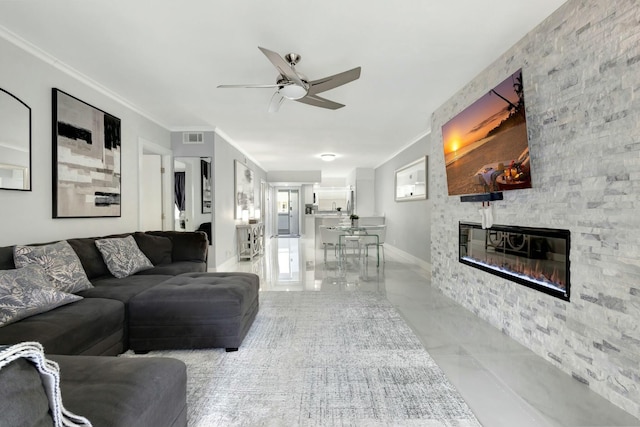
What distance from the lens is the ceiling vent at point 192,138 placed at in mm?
5184

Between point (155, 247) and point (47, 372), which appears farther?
point (155, 247)

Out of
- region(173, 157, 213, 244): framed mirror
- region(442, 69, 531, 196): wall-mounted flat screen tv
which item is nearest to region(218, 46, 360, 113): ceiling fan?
region(442, 69, 531, 196): wall-mounted flat screen tv

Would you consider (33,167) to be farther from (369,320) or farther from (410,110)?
(410,110)

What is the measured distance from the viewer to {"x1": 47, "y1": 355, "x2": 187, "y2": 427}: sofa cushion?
104 cm

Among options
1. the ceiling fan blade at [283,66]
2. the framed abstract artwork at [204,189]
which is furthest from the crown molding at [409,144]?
the framed abstract artwork at [204,189]

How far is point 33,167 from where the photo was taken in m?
Answer: 2.65

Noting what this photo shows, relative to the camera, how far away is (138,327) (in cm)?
232

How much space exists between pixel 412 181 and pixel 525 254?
3.93m

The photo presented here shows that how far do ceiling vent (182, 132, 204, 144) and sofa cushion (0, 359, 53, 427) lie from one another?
4.87m

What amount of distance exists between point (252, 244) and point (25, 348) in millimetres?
5907

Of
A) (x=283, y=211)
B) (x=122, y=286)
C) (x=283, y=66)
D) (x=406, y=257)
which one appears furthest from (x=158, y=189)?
(x=283, y=211)

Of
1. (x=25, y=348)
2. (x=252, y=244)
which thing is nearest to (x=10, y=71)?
(x=25, y=348)

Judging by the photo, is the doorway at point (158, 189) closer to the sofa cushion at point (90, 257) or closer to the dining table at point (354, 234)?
the sofa cushion at point (90, 257)

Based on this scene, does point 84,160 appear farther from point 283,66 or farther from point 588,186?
point 588,186
